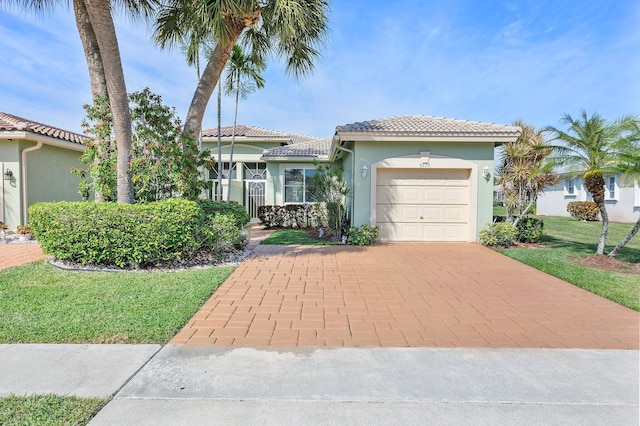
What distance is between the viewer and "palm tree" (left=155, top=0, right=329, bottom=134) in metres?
7.93

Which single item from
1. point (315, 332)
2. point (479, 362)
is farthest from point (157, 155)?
point (479, 362)

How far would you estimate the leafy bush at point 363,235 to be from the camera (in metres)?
11.2

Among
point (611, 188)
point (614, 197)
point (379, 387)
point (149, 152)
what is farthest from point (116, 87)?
point (611, 188)

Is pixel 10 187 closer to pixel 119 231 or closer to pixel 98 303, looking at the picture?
pixel 119 231

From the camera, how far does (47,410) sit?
2.66 m

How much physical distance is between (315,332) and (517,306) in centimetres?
345

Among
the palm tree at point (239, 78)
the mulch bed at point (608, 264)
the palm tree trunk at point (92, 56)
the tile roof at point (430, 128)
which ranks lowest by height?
the mulch bed at point (608, 264)

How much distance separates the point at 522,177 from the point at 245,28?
10715mm

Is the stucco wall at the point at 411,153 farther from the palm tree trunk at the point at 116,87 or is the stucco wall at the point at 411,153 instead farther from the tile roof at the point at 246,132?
the tile roof at the point at 246,132

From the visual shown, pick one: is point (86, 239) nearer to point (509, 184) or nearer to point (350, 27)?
point (350, 27)

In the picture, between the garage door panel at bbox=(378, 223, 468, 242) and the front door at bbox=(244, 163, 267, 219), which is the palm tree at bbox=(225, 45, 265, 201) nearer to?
the front door at bbox=(244, 163, 267, 219)

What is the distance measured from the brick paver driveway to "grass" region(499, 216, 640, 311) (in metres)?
0.39

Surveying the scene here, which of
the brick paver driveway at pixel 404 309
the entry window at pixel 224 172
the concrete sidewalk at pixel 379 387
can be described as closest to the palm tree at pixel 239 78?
the entry window at pixel 224 172

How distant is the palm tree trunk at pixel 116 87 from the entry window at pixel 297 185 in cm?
989
